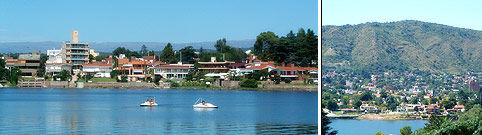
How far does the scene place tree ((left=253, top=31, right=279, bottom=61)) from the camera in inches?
978

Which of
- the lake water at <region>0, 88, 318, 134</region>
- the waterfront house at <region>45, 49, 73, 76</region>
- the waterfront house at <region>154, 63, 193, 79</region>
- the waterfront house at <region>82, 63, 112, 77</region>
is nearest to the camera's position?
the lake water at <region>0, 88, 318, 134</region>

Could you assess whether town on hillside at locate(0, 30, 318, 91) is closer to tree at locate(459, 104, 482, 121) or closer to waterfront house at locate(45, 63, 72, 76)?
waterfront house at locate(45, 63, 72, 76)

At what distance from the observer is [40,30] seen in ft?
94.9

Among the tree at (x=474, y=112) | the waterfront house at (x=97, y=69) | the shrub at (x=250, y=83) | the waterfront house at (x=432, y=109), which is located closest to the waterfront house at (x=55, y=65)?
the waterfront house at (x=97, y=69)

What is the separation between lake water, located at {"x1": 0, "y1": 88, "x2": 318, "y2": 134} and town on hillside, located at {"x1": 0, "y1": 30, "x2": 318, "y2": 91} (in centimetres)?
81

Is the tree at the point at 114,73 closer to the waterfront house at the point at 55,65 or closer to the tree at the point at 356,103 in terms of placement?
the waterfront house at the point at 55,65

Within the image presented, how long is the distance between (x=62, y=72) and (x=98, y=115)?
38.1 feet

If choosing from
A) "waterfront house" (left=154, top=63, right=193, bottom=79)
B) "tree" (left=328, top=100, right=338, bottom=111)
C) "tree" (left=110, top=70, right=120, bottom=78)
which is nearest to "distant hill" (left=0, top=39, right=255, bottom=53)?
"waterfront house" (left=154, top=63, right=193, bottom=79)

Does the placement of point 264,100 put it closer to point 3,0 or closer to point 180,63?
point 180,63

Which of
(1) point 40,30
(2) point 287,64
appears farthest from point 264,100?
(1) point 40,30

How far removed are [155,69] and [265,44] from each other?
435 cm

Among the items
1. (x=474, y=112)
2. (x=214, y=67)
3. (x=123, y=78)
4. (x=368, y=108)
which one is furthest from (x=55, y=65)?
(x=474, y=112)

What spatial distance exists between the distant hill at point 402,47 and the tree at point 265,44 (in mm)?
12030

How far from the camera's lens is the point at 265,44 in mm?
26125
